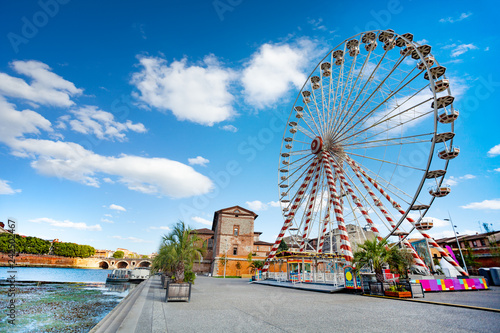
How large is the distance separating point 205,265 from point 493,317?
5816cm

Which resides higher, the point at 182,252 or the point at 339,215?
the point at 339,215

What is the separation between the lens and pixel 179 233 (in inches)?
547

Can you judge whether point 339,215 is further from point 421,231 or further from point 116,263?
point 116,263

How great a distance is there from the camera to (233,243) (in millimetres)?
54750

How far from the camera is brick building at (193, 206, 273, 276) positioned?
170 feet

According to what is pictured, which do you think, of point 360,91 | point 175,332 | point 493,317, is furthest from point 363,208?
point 175,332

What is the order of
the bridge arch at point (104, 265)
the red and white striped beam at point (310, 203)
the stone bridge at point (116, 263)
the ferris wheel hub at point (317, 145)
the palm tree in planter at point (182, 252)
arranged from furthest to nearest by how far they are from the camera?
the bridge arch at point (104, 265), the stone bridge at point (116, 263), the red and white striped beam at point (310, 203), the ferris wheel hub at point (317, 145), the palm tree in planter at point (182, 252)

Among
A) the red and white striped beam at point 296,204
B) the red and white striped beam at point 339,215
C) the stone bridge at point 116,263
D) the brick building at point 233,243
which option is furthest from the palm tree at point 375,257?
the stone bridge at point 116,263

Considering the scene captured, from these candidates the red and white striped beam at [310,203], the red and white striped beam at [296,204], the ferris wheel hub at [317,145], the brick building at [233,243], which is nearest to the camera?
the ferris wheel hub at [317,145]

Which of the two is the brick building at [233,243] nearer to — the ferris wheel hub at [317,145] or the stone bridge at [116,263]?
the ferris wheel hub at [317,145]

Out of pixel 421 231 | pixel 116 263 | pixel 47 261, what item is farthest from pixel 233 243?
pixel 116 263

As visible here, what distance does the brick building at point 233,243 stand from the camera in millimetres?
51781

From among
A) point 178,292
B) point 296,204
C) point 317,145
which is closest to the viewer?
point 178,292

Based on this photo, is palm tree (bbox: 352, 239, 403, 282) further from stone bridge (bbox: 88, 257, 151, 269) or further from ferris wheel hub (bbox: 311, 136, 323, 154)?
stone bridge (bbox: 88, 257, 151, 269)
